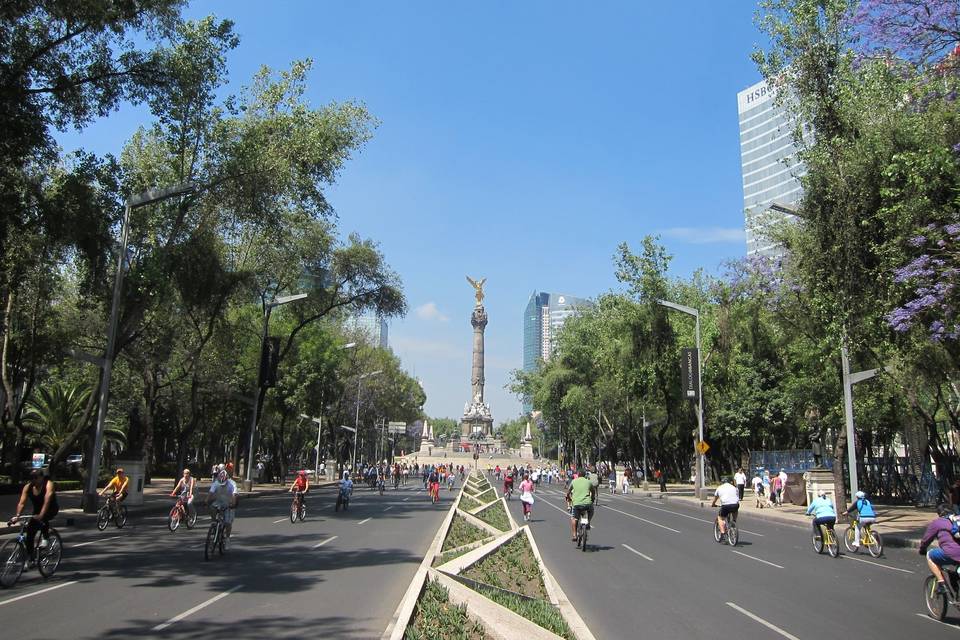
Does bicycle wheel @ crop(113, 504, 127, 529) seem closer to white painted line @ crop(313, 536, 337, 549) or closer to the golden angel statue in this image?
white painted line @ crop(313, 536, 337, 549)

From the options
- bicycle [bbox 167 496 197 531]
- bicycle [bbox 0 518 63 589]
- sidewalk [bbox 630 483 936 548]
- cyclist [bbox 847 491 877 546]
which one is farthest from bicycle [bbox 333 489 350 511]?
cyclist [bbox 847 491 877 546]

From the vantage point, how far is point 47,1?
580 inches

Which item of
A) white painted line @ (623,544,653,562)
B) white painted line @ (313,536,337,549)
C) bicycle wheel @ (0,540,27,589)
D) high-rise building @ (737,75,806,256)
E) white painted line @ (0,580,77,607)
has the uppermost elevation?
high-rise building @ (737,75,806,256)

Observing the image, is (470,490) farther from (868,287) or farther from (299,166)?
(868,287)

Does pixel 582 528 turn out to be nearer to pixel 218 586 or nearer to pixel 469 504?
pixel 218 586

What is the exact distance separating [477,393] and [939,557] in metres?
110

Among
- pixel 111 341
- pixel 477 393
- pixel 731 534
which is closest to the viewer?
pixel 731 534

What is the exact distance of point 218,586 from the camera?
1025 cm

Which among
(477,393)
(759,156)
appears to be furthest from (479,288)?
(759,156)

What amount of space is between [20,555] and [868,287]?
680 inches

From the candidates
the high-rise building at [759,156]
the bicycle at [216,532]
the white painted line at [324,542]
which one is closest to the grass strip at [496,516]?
the white painted line at [324,542]

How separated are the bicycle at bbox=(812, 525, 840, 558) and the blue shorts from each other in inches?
275

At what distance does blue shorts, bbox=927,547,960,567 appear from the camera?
8.94 m

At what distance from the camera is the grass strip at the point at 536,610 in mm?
6875
